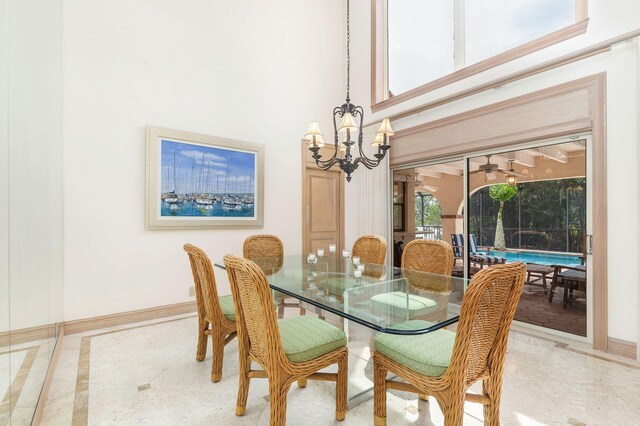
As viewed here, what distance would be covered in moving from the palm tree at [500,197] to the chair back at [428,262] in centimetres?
128

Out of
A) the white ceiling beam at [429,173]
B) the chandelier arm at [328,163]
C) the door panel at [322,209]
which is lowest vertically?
the door panel at [322,209]

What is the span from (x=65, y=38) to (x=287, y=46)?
2784 mm

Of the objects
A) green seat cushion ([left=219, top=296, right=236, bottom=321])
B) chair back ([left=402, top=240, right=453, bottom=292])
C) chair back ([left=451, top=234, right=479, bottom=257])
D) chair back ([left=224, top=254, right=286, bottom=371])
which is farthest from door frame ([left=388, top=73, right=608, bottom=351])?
green seat cushion ([left=219, top=296, right=236, bottom=321])

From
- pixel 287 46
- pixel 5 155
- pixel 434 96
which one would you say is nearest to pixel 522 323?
pixel 434 96

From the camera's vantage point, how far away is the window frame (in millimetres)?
3031

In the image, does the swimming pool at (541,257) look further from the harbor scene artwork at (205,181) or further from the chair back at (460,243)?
the harbor scene artwork at (205,181)

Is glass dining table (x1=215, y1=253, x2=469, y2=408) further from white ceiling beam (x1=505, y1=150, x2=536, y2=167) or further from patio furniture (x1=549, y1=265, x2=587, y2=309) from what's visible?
white ceiling beam (x1=505, y1=150, x2=536, y2=167)

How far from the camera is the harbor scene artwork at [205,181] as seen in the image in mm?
3758

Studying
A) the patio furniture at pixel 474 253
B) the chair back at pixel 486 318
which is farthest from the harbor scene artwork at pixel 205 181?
the chair back at pixel 486 318

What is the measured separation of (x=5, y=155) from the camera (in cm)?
158

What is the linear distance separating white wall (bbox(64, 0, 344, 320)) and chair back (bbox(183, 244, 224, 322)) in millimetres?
1547

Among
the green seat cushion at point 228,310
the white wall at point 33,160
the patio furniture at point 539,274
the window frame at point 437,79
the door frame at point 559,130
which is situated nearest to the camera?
the white wall at point 33,160

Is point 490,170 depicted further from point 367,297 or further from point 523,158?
point 367,297

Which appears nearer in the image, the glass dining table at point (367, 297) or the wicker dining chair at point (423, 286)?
the glass dining table at point (367, 297)
